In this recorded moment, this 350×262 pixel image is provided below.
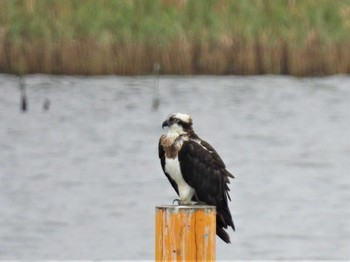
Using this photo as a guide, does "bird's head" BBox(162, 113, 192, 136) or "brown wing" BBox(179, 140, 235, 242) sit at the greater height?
"bird's head" BBox(162, 113, 192, 136)

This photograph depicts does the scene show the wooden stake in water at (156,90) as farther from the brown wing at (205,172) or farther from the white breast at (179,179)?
the brown wing at (205,172)

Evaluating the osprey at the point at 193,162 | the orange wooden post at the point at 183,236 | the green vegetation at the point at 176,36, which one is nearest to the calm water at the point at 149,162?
the green vegetation at the point at 176,36

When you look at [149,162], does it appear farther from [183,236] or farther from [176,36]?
[183,236]

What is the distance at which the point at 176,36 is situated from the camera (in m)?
25.7

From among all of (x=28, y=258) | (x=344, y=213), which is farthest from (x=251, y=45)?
(x=28, y=258)

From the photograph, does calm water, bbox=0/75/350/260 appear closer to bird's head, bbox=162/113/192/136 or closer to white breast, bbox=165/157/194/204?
white breast, bbox=165/157/194/204

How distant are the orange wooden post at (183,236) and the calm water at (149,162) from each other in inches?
283

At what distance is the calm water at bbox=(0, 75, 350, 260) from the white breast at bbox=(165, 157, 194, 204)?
551cm

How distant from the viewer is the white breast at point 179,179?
293 inches

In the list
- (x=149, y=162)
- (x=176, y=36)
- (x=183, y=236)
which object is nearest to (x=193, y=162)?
(x=183, y=236)

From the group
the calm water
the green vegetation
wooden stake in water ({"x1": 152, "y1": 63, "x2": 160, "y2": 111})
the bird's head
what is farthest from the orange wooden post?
the green vegetation

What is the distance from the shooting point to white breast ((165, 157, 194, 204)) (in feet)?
24.4

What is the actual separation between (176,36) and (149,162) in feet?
21.0

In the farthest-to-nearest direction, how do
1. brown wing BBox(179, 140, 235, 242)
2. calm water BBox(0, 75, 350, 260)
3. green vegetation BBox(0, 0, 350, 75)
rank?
green vegetation BBox(0, 0, 350, 75)
calm water BBox(0, 75, 350, 260)
brown wing BBox(179, 140, 235, 242)
